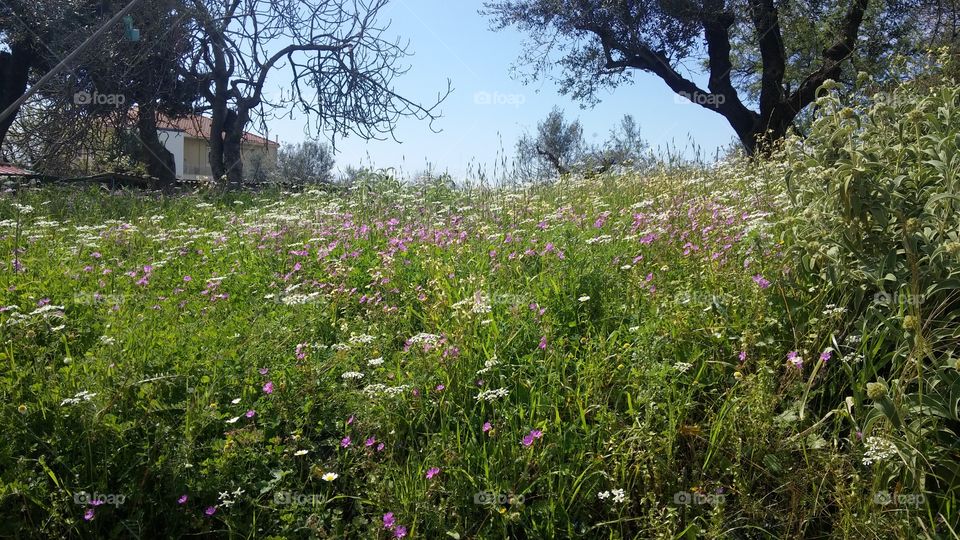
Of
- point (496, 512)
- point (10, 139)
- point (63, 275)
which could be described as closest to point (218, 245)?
point (63, 275)

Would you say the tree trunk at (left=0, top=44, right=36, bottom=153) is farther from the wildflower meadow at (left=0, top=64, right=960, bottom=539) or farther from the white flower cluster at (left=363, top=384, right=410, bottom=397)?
the white flower cluster at (left=363, top=384, right=410, bottom=397)

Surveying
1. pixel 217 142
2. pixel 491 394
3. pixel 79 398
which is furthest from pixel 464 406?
pixel 217 142

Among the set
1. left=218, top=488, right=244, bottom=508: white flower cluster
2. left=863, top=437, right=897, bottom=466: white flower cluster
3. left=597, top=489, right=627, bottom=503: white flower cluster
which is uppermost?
left=863, top=437, right=897, bottom=466: white flower cluster

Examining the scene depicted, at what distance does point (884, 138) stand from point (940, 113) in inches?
9.9

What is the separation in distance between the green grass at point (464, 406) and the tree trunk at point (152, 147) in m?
8.68

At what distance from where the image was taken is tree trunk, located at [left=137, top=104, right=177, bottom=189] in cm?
1229

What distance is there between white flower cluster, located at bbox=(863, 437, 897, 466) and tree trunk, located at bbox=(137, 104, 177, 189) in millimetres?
12047

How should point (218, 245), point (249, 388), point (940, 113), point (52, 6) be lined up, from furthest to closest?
point (52, 6), point (218, 245), point (940, 113), point (249, 388)

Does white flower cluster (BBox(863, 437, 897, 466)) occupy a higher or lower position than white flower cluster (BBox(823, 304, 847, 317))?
lower

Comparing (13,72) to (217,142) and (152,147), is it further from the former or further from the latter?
(217,142)

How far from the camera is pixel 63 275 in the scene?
16.0 ft

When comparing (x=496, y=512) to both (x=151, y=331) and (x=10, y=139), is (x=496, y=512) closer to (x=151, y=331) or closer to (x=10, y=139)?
(x=151, y=331)

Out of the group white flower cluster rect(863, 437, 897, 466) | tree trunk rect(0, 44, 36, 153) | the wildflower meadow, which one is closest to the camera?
white flower cluster rect(863, 437, 897, 466)

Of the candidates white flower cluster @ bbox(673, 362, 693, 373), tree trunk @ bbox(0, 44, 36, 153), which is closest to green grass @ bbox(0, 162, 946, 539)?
white flower cluster @ bbox(673, 362, 693, 373)
